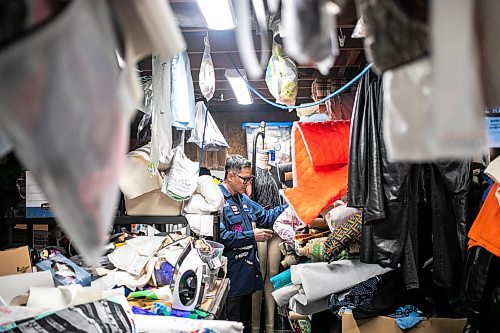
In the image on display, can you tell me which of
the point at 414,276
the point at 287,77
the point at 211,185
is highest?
the point at 287,77

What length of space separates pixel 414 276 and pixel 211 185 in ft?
6.43

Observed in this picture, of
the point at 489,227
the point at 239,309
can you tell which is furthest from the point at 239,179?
the point at 489,227

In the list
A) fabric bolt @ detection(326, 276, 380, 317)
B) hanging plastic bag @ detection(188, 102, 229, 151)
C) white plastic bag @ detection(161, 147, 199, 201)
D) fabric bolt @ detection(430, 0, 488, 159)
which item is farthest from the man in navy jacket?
fabric bolt @ detection(430, 0, 488, 159)

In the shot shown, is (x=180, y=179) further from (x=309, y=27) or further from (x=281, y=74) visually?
(x=309, y=27)

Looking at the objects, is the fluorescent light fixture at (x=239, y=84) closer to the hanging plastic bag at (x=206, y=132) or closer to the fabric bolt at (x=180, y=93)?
the hanging plastic bag at (x=206, y=132)

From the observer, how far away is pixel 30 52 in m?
0.57

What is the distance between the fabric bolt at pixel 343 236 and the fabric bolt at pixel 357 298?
0.96 ft

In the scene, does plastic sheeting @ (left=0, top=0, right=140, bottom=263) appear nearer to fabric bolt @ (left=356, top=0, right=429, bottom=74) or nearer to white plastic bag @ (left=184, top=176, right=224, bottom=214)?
fabric bolt @ (left=356, top=0, right=429, bottom=74)

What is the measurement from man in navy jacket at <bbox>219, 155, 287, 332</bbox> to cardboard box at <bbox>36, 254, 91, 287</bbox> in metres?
2.55

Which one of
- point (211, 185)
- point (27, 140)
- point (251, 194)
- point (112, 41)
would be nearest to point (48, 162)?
point (27, 140)

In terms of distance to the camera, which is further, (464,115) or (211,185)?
(211,185)

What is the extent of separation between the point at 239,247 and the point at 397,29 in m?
5.08

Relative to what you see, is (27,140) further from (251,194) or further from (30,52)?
(251,194)

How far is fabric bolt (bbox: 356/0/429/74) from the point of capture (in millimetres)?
655
